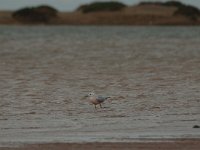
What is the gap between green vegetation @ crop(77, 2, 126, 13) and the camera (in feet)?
419

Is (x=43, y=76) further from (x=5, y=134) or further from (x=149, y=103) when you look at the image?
(x=5, y=134)

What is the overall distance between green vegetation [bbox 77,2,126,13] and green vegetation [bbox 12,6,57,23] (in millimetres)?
5396

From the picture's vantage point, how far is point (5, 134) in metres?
14.3

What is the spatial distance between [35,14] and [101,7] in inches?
420

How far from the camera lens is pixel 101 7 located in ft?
428

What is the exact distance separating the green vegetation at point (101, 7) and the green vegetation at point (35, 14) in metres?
5.40

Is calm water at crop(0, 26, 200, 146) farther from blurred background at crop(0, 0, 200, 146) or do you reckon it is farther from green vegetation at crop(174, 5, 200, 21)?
green vegetation at crop(174, 5, 200, 21)

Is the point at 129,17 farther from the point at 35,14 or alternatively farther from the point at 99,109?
the point at 99,109

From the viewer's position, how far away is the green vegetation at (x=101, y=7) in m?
128

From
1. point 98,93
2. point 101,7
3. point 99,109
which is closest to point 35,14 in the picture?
point 101,7

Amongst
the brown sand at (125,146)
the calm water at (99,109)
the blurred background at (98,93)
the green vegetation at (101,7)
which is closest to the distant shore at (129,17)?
the green vegetation at (101,7)

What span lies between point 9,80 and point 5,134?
39.0 ft

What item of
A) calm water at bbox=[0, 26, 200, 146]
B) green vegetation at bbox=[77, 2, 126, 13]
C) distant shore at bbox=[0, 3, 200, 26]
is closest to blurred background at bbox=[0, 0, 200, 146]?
calm water at bbox=[0, 26, 200, 146]

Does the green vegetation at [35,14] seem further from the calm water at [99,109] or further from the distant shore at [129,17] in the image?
the calm water at [99,109]
